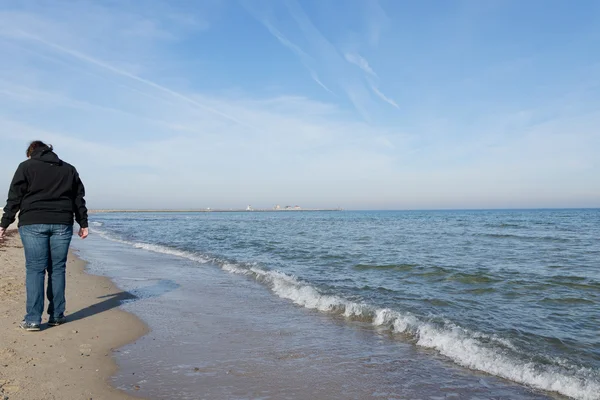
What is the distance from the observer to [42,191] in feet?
16.2

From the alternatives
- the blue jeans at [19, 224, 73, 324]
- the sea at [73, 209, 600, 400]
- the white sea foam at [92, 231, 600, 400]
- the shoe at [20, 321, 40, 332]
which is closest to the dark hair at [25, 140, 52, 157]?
the blue jeans at [19, 224, 73, 324]

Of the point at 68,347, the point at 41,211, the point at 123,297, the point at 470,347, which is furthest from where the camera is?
the point at 123,297

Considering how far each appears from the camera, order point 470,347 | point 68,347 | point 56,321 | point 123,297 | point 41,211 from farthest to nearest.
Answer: point 123,297 → point 56,321 → point 470,347 → point 41,211 → point 68,347

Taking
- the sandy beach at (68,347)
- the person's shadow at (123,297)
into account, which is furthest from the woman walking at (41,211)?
the person's shadow at (123,297)

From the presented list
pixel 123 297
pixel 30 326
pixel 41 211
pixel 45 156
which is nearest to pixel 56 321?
pixel 30 326

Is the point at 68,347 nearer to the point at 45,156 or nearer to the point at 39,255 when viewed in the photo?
the point at 39,255

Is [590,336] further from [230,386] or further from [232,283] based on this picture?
[232,283]

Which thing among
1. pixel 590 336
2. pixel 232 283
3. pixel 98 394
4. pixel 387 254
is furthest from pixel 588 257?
pixel 98 394

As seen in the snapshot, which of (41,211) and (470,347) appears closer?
(41,211)

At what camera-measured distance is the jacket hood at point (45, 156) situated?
4.95 meters

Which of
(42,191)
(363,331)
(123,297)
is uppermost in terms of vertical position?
(42,191)

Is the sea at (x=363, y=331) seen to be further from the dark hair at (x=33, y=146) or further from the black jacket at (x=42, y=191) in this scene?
the dark hair at (x=33, y=146)

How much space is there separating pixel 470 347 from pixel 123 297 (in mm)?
6105

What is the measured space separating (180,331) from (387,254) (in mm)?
10850
